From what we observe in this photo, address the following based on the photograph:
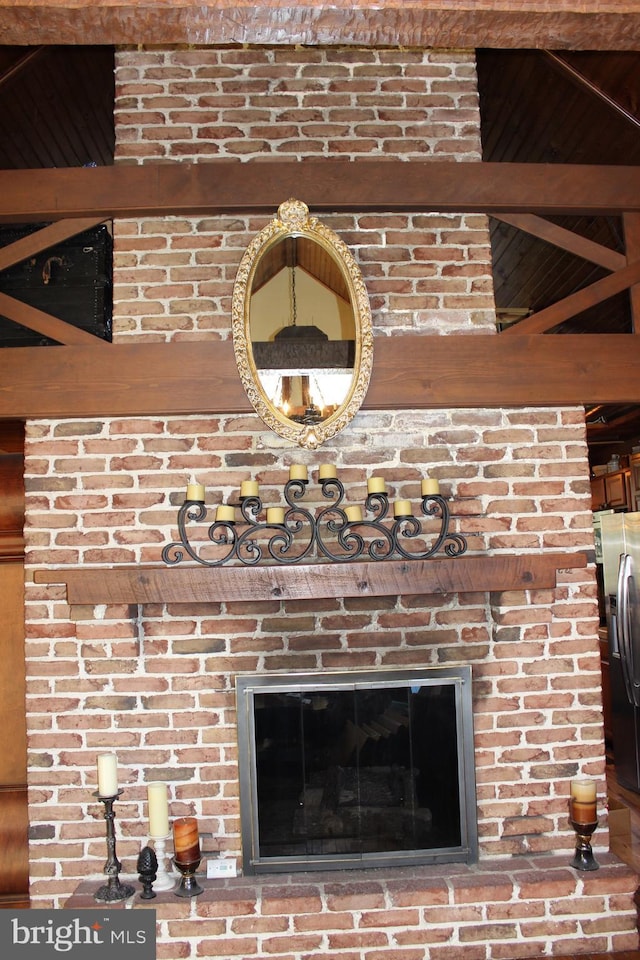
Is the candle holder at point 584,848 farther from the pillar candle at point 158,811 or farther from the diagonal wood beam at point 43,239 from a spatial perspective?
the diagonal wood beam at point 43,239

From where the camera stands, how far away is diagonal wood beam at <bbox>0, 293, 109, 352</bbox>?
300 cm

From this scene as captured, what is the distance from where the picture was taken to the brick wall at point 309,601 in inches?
110

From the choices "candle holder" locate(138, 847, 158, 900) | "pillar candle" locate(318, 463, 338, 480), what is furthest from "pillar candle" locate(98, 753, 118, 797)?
"pillar candle" locate(318, 463, 338, 480)

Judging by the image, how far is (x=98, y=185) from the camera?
9.95 feet

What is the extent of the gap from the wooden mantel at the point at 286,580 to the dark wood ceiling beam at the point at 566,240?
4.01 ft

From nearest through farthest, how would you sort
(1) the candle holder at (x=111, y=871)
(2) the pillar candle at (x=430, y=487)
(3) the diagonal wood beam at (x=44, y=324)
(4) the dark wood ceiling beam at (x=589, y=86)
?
(1) the candle holder at (x=111, y=871) < (2) the pillar candle at (x=430, y=487) < (3) the diagonal wood beam at (x=44, y=324) < (4) the dark wood ceiling beam at (x=589, y=86)

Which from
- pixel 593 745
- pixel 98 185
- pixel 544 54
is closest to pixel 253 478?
pixel 98 185

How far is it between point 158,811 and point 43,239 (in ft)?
7.01

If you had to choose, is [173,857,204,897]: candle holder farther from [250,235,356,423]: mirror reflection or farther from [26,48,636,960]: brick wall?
[250,235,356,423]: mirror reflection

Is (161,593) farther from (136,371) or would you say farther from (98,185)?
(98,185)

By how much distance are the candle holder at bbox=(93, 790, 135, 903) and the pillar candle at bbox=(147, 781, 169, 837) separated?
122 millimetres

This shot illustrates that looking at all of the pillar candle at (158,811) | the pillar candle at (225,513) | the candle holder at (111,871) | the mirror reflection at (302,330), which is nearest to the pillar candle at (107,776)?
the candle holder at (111,871)

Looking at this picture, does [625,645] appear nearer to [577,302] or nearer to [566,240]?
[577,302]

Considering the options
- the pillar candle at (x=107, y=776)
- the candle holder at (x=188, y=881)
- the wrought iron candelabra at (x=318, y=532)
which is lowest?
the candle holder at (x=188, y=881)
